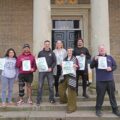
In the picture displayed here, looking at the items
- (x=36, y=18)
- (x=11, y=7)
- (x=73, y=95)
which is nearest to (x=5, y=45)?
(x=11, y=7)

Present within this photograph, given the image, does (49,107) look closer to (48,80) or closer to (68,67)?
(48,80)

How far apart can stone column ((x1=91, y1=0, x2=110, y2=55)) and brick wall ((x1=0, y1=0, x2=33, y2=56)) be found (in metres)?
4.16

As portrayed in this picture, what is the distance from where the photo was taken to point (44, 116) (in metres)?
9.41

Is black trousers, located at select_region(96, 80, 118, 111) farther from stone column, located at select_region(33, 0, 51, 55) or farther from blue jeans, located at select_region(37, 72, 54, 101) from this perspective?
stone column, located at select_region(33, 0, 51, 55)

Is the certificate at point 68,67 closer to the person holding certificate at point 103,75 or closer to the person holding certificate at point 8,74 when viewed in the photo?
the person holding certificate at point 103,75

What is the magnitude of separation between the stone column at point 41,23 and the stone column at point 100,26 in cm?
156

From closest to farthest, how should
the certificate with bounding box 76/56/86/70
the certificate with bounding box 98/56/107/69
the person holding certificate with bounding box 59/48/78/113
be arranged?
the certificate with bounding box 98/56/107/69 → the person holding certificate with bounding box 59/48/78/113 → the certificate with bounding box 76/56/86/70

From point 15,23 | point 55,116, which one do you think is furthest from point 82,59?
point 15,23

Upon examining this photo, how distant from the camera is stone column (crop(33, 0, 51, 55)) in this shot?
37.3 feet

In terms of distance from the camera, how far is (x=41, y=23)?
37.3 feet

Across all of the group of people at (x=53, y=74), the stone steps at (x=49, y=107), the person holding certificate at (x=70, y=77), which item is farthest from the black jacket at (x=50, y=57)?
the stone steps at (x=49, y=107)

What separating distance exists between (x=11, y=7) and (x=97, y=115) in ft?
24.3

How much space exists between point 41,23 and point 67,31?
394 centimetres

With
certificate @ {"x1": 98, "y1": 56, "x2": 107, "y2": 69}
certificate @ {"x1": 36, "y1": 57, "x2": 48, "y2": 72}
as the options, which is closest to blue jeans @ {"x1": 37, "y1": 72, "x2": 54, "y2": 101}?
certificate @ {"x1": 36, "y1": 57, "x2": 48, "y2": 72}
